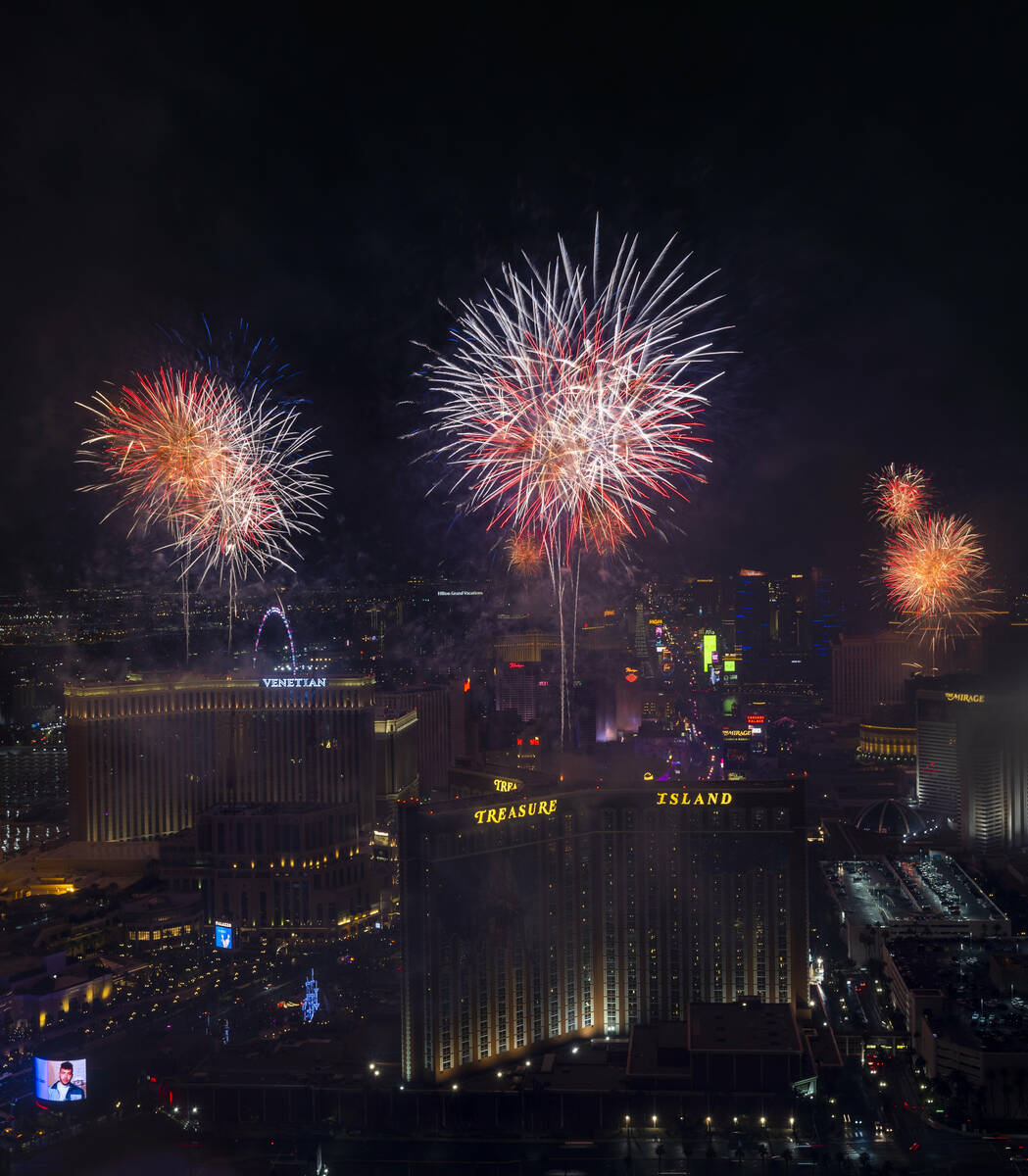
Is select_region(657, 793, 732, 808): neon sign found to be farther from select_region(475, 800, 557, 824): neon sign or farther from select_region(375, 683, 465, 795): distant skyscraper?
select_region(375, 683, 465, 795): distant skyscraper

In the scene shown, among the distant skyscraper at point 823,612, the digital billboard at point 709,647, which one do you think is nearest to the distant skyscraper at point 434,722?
the digital billboard at point 709,647

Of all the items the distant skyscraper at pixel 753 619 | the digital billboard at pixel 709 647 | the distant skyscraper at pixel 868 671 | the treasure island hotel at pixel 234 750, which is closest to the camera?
the treasure island hotel at pixel 234 750

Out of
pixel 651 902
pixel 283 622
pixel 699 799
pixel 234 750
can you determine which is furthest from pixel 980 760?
pixel 234 750

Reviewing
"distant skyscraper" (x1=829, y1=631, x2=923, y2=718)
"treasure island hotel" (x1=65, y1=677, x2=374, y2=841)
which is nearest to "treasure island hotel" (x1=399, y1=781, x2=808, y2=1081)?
"treasure island hotel" (x1=65, y1=677, x2=374, y2=841)

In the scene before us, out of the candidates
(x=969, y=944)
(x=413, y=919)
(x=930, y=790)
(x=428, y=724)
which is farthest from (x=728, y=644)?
(x=413, y=919)

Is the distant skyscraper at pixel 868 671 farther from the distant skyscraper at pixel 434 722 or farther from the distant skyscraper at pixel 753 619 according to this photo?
the distant skyscraper at pixel 434 722

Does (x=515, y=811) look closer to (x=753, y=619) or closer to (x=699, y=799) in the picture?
(x=699, y=799)
